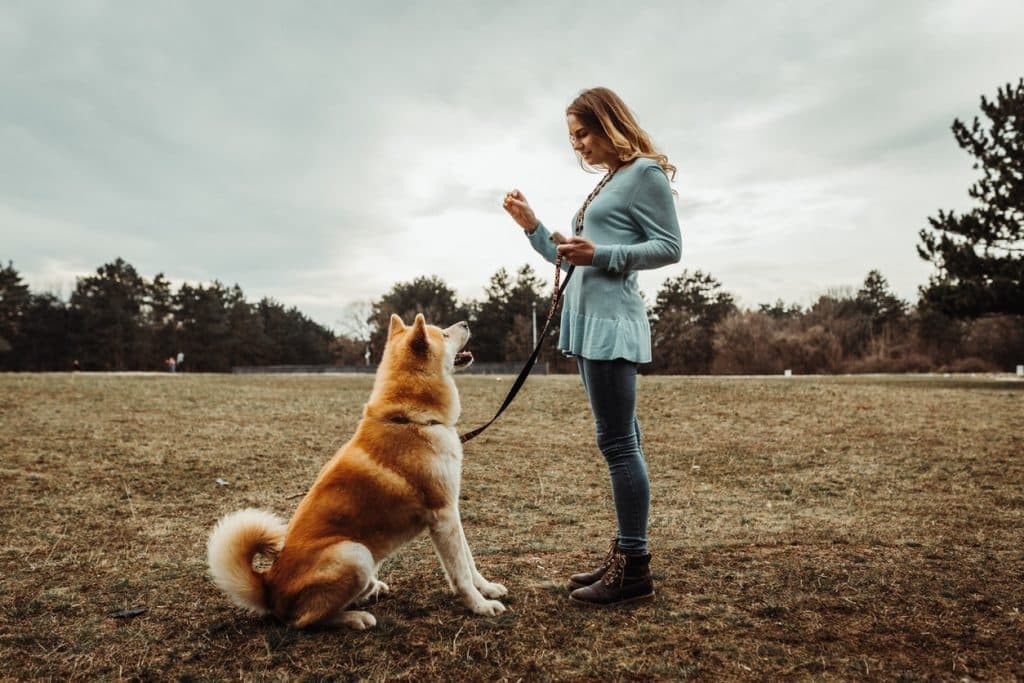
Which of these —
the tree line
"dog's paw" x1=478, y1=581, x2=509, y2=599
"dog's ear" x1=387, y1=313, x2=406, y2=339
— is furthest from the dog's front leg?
the tree line

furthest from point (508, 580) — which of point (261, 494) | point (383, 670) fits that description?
point (261, 494)

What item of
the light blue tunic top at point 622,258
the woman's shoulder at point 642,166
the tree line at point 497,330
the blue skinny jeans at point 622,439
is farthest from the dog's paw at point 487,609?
the tree line at point 497,330

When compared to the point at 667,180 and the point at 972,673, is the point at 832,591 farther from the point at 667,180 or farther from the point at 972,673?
the point at 667,180

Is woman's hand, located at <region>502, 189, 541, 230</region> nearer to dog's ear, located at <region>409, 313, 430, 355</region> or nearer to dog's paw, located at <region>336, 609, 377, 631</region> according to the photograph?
dog's ear, located at <region>409, 313, 430, 355</region>

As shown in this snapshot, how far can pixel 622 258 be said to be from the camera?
9.49 feet

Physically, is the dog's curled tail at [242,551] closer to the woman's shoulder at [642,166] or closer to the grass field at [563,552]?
→ the grass field at [563,552]

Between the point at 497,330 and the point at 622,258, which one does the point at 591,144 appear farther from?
the point at 497,330

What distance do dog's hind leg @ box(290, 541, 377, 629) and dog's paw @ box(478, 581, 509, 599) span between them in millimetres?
667

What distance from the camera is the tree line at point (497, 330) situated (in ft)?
145

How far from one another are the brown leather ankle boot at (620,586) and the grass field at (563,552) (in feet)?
0.32

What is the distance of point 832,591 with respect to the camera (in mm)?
3219

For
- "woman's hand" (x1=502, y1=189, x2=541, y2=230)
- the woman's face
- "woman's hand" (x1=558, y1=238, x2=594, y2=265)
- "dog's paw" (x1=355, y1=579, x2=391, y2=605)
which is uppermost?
the woman's face

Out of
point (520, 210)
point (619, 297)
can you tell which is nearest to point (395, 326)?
point (520, 210)

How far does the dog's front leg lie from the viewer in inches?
117
